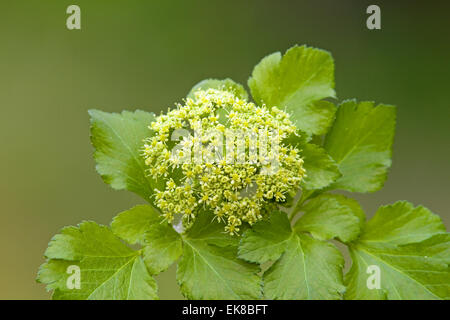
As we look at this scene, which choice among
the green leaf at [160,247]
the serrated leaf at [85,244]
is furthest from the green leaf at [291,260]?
the serrated leaf at [85,244]

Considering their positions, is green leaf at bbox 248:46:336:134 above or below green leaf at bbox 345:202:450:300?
above

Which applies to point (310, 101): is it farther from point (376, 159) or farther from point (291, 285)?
point (291, 285)

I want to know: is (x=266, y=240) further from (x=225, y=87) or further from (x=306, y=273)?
(x=225, y=87)

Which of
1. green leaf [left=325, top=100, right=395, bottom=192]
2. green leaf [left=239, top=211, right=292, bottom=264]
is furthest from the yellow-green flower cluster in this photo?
green leaf [left=325, top=100, right=395, bottom=192]

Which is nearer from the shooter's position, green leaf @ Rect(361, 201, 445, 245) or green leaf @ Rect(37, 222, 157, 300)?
green leaf @ Rect(37, 222, 157, 300)

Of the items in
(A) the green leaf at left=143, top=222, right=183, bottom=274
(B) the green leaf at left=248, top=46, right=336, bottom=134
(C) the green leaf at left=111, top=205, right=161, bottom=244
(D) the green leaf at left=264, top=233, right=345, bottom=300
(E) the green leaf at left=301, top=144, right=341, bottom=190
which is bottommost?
(D) the green leaf at left=264, top=233, right=345, bottom=300

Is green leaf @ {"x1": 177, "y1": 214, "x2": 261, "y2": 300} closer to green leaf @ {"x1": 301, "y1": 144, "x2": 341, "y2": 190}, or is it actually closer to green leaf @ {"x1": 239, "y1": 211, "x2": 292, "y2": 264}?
green leaf @ {"x1": 239, "y1": 211, "x2": 292, "y2": 264}
